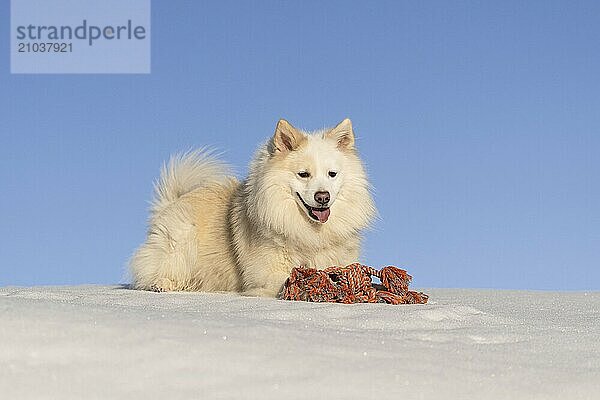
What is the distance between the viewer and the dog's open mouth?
20.5ft

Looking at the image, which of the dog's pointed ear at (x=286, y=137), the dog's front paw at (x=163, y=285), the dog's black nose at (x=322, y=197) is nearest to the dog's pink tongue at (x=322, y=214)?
the dog's black nose at (x=322, y=197)

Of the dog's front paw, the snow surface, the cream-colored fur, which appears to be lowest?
the snow surface

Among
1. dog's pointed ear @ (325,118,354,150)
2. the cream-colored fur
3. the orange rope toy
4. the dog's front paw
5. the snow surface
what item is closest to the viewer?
the snow surface

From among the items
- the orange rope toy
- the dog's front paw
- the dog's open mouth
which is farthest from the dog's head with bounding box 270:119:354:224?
the dog's front paw

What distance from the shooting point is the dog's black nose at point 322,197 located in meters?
6.11

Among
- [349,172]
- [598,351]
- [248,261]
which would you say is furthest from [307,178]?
[598,351]

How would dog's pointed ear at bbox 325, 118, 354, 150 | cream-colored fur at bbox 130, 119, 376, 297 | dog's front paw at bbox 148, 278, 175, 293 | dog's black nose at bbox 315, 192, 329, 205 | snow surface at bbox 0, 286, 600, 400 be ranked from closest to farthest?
1. snow surface at bbox 0, 286, 600, 400
2. dog's black nose at bbox 315, 192, 329, 205
3. cream-colored fur at bbox 130, 119, 376, 297
4. dog's pointed ear at bbox 325, 118, 354, 150
5. dog's front paw at bbox 148, 278, 175, 293

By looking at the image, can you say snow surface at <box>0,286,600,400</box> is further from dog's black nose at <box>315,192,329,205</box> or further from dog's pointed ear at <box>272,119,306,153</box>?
dog's pointed ear at <box>272,119,306,153</box>

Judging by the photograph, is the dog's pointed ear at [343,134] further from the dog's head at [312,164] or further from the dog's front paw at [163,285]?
the dog's front paw at [163,285]

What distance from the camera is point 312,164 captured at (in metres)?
6.16

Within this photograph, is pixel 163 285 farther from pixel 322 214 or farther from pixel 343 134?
pixel 343 134

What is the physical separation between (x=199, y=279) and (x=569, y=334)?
3669mm

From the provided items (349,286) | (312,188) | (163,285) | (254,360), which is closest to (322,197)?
(312,188)

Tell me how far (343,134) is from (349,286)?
1472 mm
